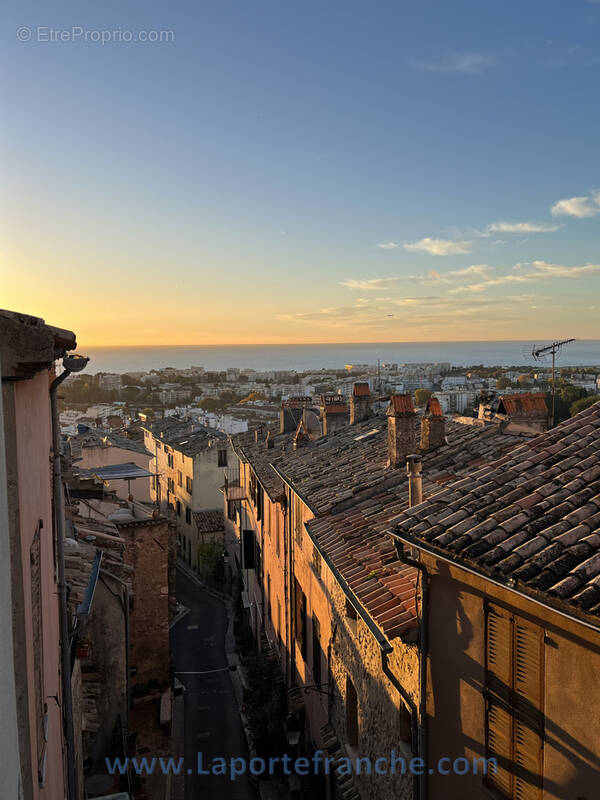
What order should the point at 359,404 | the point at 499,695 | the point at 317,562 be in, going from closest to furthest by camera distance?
the point at 499,695
the point at 317,562
the point at 359,404

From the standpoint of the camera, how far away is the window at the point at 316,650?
11316mm

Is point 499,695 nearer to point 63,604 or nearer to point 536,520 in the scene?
point 536,520

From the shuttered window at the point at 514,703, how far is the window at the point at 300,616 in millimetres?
8007

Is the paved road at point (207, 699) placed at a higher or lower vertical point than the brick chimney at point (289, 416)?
lower

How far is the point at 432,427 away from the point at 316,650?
15.7 feet

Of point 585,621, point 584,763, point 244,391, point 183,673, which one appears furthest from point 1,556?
point 244,391

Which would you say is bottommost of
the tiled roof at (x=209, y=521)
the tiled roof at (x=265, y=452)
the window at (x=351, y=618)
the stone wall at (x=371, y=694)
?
the tiled roof at (x=209, y=521)

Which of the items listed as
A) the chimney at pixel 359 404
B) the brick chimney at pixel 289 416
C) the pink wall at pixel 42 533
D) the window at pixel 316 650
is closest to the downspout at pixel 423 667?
the pink wall at pixel 42 533

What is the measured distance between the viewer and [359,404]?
59.4 ft

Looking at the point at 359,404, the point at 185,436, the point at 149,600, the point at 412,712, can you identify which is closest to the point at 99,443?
the point at 185,436

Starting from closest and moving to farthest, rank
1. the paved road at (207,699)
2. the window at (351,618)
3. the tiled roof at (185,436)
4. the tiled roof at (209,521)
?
the window at (351,618) < the paved road at (207,699) < the tiled roof at (209,521) < the tiled roof at (185,436)

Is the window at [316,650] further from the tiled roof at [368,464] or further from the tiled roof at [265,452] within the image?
the tiled roof at [265,452]

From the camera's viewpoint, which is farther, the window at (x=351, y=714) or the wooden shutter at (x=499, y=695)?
the window at (x=351, y=714)

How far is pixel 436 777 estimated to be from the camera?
18.4ft
